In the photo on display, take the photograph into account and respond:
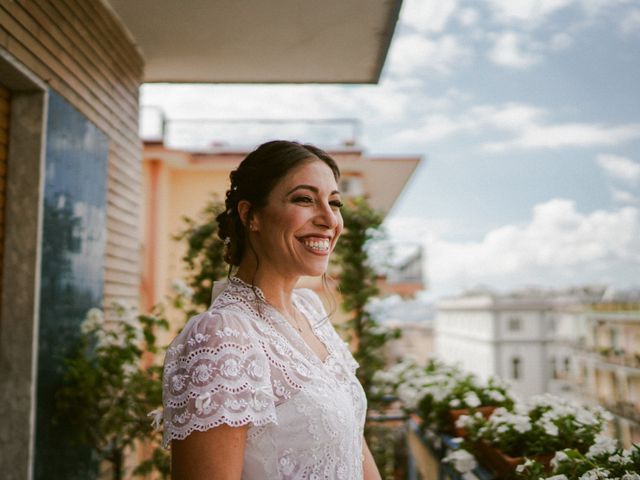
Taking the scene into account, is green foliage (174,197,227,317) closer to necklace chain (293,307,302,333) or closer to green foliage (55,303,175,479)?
green foliage (55,303,175,479)

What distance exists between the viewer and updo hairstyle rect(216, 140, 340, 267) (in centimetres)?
154

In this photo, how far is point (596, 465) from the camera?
1.57 metres

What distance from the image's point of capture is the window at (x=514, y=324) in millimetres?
34719

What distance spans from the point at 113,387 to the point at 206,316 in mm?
2119

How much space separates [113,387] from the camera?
3.09m

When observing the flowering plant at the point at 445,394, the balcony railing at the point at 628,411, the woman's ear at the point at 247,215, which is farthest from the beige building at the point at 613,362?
the woman's ear at the point at 247,215

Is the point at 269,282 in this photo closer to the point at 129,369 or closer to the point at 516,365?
the point at 129,369

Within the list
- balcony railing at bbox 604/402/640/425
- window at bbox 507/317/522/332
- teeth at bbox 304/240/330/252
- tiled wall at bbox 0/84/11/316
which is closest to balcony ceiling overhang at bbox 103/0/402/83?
tiled wall at bbox 0/84/11/316

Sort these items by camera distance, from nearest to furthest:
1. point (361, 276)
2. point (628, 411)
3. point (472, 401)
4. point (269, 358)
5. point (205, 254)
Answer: point (269, 358) < point (472, 401) < point (205, 254) < point (361, 276) < point (628, 411)

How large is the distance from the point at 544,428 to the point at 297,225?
1.31 meters

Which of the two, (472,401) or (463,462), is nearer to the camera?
(463,462)

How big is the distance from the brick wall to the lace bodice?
199 cm

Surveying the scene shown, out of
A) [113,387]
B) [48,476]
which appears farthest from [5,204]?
[48,476]

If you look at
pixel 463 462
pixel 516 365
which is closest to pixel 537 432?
pixel 463 462
